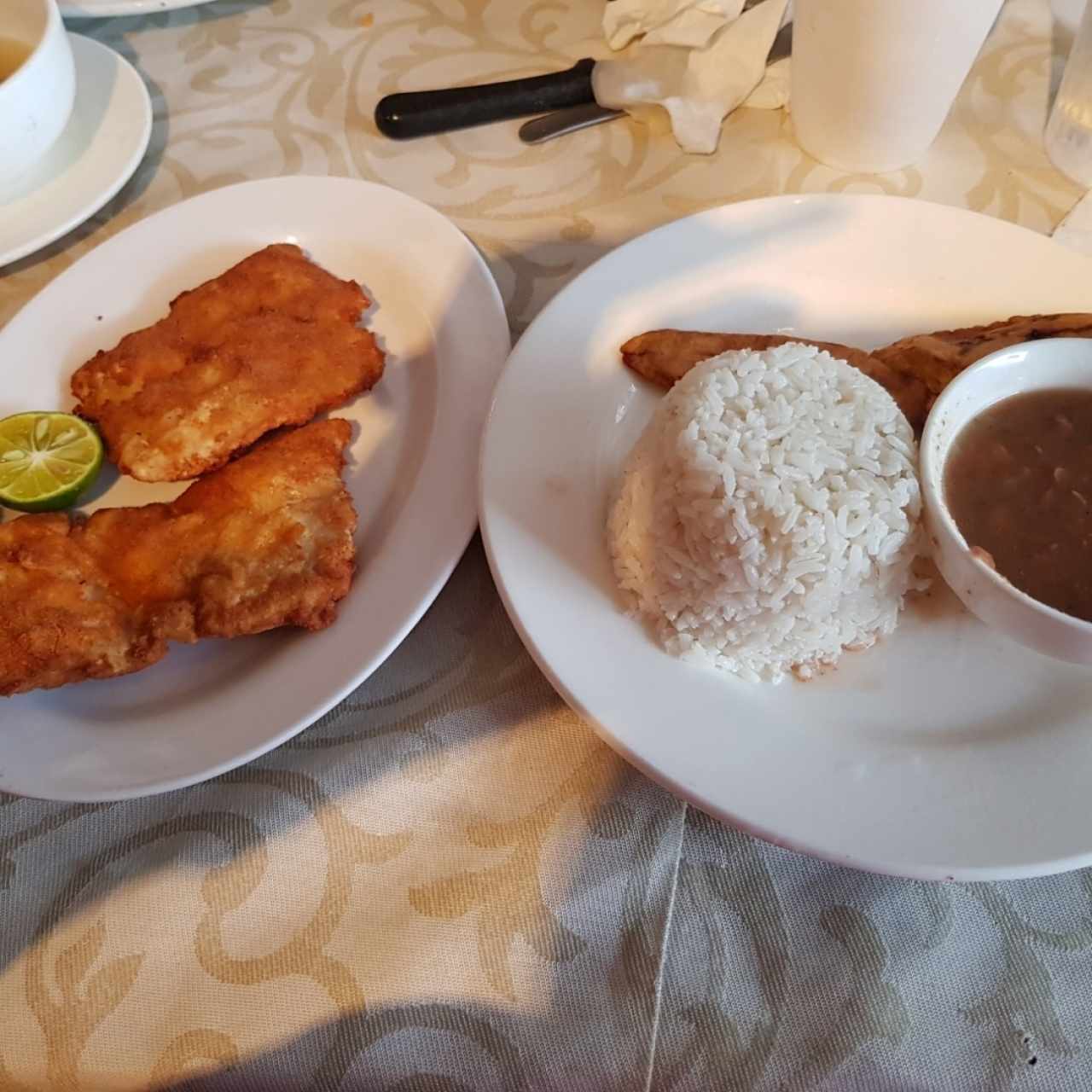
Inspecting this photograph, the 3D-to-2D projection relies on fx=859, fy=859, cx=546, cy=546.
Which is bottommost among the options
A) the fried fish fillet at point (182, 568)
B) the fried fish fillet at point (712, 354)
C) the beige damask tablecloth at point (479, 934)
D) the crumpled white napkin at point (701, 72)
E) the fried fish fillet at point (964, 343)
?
the beige damask tablecloth at point (479, 934)

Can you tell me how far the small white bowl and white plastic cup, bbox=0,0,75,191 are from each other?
62.5 inches

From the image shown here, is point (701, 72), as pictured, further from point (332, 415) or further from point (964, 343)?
point (332, 415)

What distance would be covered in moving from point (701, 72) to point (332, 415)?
1.09 meters

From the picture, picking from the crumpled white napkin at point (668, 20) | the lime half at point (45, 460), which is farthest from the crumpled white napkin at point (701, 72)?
the lime half at point (45, 460)

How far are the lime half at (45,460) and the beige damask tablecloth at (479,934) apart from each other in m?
0.38

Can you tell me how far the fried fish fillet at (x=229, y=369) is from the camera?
1398 millimetres

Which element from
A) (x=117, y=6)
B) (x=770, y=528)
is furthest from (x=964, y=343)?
(x=117, y=6)

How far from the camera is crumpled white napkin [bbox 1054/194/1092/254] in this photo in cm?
154

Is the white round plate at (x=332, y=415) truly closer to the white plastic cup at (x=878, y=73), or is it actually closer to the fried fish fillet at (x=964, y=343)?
the fried fish fillet at (x=964, y=343)

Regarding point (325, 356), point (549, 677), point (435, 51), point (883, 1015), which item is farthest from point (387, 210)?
point (883, 1015)

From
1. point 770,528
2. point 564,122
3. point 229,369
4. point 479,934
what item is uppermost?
point 564,122

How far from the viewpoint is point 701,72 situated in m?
1.80

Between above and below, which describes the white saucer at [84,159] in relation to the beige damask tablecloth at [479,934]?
above

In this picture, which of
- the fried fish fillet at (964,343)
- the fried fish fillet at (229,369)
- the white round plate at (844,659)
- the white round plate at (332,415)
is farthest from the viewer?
the fried fish fillet at (229,369)
